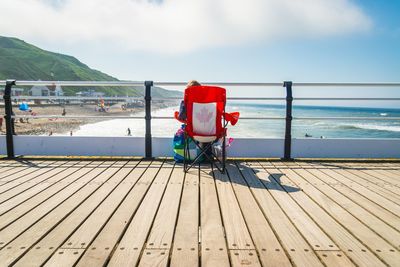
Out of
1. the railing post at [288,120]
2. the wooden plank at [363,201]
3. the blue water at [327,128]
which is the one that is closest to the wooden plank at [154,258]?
the wooden plank at [363,201]

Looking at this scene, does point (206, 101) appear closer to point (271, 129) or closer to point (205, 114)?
point (205, 114)

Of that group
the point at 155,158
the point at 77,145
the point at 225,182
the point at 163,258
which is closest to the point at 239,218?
the point at 163,258

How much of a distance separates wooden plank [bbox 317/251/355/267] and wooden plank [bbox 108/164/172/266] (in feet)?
3.29

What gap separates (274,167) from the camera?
12.0 feet

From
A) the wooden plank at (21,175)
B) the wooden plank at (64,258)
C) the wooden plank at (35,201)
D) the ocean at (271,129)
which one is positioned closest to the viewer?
the wooden plank at (64,258)

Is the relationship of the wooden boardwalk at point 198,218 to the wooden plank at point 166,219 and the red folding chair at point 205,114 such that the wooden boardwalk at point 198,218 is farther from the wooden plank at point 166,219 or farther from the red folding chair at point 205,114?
the red folding chair at point 205,114

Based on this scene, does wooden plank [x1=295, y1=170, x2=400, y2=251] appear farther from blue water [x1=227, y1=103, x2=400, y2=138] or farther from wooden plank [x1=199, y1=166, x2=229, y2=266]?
blue water [x1=227, y1=103, x2=400, y2=138]

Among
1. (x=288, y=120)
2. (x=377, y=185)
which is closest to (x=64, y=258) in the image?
(x=377, y=185)

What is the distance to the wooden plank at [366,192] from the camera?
226 cm

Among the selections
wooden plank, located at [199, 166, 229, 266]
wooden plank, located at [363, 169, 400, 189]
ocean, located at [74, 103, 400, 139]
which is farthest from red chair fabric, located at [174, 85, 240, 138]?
ocean, located at [74, 103, 400, 139]

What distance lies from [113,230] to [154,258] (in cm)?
46

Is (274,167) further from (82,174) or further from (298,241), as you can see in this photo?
(82,174)

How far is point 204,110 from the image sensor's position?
3.39m

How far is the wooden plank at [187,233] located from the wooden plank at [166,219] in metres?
0.04
